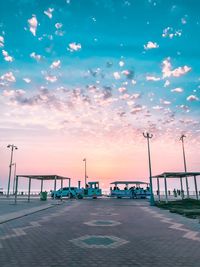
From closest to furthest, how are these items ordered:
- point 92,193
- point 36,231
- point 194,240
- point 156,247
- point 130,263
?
1. point 130,263
2. point 156,247
3. point 194,240
4. point 36,231
5. point 92,193

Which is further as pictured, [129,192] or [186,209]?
[129,192]

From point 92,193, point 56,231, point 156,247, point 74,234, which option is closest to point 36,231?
point 56,231

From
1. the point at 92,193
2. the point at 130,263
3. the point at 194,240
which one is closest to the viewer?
the point at 130,263

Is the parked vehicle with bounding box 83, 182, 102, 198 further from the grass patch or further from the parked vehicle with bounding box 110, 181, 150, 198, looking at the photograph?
the grass patch

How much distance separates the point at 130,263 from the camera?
586cm

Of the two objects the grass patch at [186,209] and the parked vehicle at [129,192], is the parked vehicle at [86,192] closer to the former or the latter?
the parked vehicle at [129,192]

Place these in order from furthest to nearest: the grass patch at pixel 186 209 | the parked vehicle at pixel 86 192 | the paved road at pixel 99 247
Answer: the parked vehicle at pixel 86 192 → the grass patch at pixel 186 209 → the paved road at pixel 99 247

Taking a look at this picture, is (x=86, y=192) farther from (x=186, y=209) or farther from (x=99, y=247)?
(x=99, y=247)

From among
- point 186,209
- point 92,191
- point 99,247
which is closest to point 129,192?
point 92,191

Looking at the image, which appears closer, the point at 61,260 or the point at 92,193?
the point at 61,260

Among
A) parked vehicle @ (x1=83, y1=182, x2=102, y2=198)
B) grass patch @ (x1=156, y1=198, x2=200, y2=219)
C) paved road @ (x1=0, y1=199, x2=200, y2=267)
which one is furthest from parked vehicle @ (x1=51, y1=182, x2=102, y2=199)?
paved road @ (x1=0, y1=199, x2=200, y2=267)

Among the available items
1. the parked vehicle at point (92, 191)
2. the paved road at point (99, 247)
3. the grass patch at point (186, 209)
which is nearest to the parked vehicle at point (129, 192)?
the parked vehicle at point (92, 191)

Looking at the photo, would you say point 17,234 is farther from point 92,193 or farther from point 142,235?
point 92,193

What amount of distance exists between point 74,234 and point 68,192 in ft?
120
